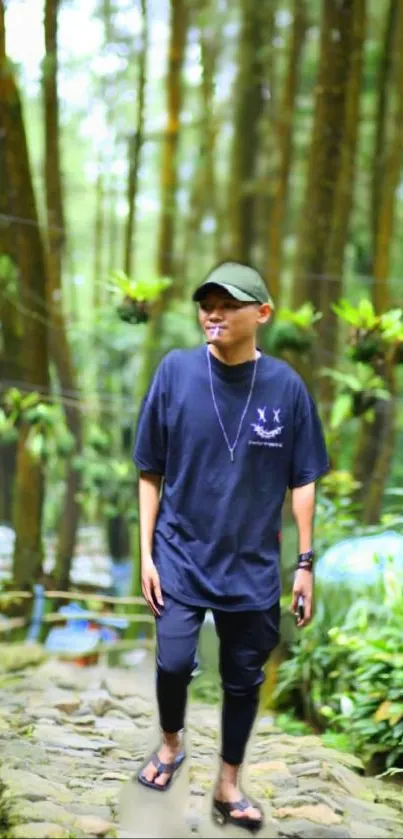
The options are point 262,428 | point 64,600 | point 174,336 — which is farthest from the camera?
point 174,336

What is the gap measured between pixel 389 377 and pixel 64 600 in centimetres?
228

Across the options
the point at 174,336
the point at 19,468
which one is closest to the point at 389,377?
the point at 19,468

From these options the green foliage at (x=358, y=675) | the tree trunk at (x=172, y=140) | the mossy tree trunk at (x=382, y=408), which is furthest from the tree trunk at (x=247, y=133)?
the green foliage at (x=358, y=675)

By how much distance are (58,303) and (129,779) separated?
3692 mm

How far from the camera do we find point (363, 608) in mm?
3682

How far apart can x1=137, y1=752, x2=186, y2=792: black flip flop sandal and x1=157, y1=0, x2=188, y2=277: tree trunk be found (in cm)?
507

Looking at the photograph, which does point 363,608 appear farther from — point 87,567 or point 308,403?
point 87,567

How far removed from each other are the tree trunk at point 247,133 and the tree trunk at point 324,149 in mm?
2505

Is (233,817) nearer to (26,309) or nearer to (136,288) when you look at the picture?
(136,288)

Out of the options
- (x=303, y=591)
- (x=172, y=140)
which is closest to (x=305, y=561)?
(x=303, y=591)

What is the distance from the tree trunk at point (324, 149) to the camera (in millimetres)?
4562

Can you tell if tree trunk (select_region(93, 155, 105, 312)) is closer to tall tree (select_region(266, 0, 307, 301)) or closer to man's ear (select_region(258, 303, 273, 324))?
tall tree (select_region(266, 0, 307, 301))

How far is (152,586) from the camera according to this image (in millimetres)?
2172

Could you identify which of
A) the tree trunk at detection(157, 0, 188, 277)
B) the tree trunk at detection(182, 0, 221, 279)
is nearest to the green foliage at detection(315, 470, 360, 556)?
the tree trunk at detection(157, 0, 188, 277)
